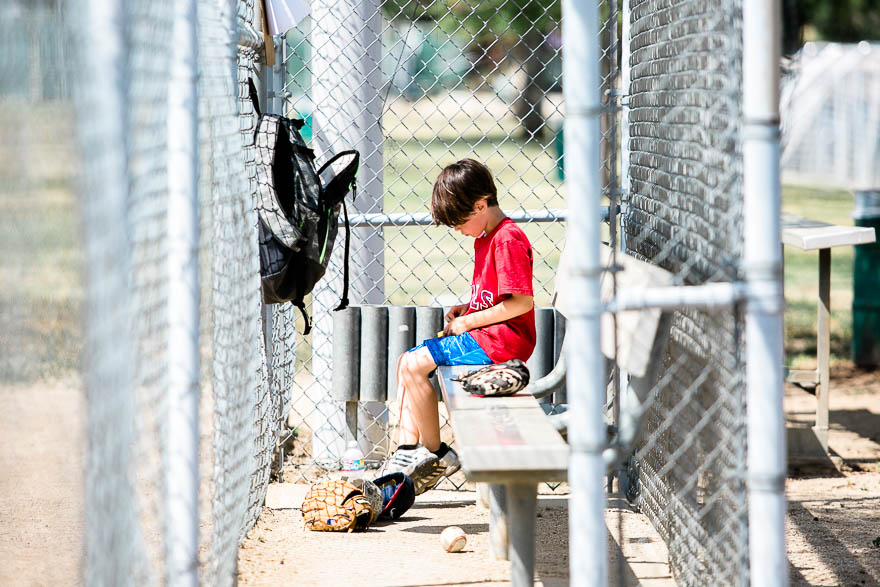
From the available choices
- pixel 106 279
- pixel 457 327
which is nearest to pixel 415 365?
pixel 457 327

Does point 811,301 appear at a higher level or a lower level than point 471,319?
lower

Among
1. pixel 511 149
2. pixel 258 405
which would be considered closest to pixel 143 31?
pixel 258 405

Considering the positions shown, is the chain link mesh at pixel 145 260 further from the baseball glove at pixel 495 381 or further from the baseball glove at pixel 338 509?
the baseball glove at pixel 495 381

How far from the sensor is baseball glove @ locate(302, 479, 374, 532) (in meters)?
4.48

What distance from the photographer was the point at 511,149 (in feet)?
101

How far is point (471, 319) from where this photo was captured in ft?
14.1

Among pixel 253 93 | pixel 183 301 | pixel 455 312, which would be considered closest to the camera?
pixel 183 301

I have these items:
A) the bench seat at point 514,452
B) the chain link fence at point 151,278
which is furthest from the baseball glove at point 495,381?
the chain link fence at point 151,278

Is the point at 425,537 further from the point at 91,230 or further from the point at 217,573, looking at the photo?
the point at 91,230

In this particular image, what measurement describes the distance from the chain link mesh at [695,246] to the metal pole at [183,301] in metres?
1.31

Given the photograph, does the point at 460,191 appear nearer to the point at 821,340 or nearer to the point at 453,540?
the point at 453,540

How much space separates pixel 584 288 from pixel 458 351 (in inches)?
76.4

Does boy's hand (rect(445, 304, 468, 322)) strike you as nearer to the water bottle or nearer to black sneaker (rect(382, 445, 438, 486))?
black sneaker (rect(382, 445, 438, 486))

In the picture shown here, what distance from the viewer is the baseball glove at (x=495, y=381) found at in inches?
151
